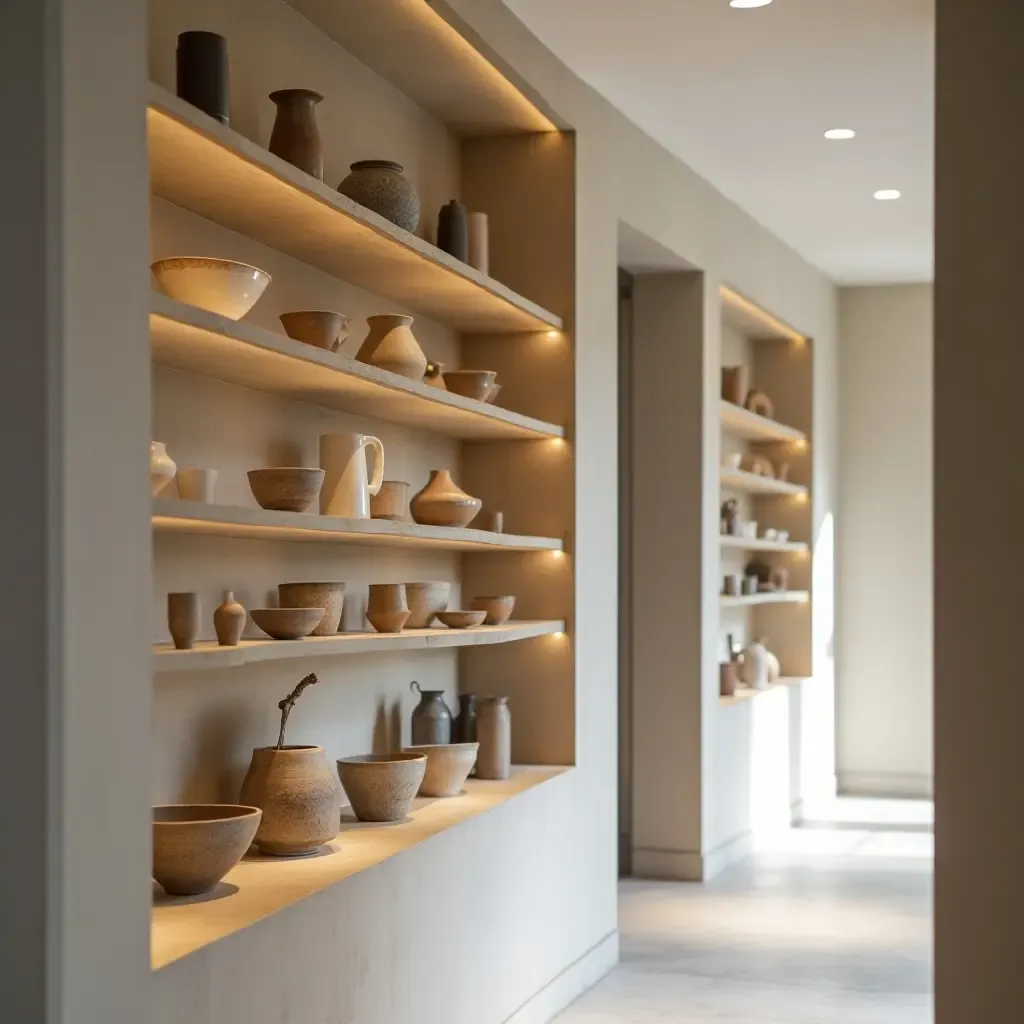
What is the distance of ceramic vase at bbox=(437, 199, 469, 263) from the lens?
428 cm

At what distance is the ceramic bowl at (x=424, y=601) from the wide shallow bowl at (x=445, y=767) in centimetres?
34

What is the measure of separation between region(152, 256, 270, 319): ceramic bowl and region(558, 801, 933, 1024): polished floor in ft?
7.92

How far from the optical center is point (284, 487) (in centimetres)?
330

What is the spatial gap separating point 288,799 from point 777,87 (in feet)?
10.1

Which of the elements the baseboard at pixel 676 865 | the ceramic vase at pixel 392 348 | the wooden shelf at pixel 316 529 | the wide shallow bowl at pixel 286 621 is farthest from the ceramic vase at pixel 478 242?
the baseboard at pixel 676 865

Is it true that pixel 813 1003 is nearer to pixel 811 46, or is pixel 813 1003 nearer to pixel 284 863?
pixel 284 863

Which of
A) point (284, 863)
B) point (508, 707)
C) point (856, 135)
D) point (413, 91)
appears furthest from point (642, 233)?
point (284, 863)

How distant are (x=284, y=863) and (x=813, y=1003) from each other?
6.43ft

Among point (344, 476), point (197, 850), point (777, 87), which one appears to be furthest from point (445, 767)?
point (777, 87)

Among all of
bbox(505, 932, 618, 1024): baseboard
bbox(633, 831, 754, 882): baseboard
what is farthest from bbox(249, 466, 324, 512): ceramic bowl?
bbox(633, 831, 754, 882): baseboard

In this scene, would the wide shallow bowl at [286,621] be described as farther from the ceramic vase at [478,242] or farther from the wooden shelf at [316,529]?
the ceramic vase at [478,242]

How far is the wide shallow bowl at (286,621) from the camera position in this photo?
10.8ft

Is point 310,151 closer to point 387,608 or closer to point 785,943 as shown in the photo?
point 387,608

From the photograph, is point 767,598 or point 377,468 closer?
point 377,468
